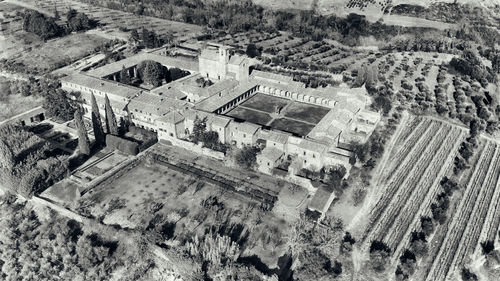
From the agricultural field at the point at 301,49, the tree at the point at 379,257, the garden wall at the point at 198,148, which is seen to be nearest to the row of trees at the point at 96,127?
the garden wall at the point at 198,148

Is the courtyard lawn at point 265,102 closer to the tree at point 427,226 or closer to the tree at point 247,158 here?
the tree at point 247,158

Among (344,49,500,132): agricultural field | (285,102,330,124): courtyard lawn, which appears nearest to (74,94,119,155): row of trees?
(285,102,330,124): courtyard lawn

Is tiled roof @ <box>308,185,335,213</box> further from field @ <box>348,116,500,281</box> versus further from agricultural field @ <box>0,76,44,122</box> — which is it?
agricultural field @ <box>0,76,44,122</box>

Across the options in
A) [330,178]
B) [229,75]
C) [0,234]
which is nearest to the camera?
[0,234]

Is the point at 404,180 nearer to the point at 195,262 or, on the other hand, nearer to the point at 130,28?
the point at 195,262

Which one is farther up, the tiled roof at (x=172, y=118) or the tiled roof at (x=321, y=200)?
the tiled roof at (x=172, y=118)

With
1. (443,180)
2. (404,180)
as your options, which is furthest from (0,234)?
(443,180)
